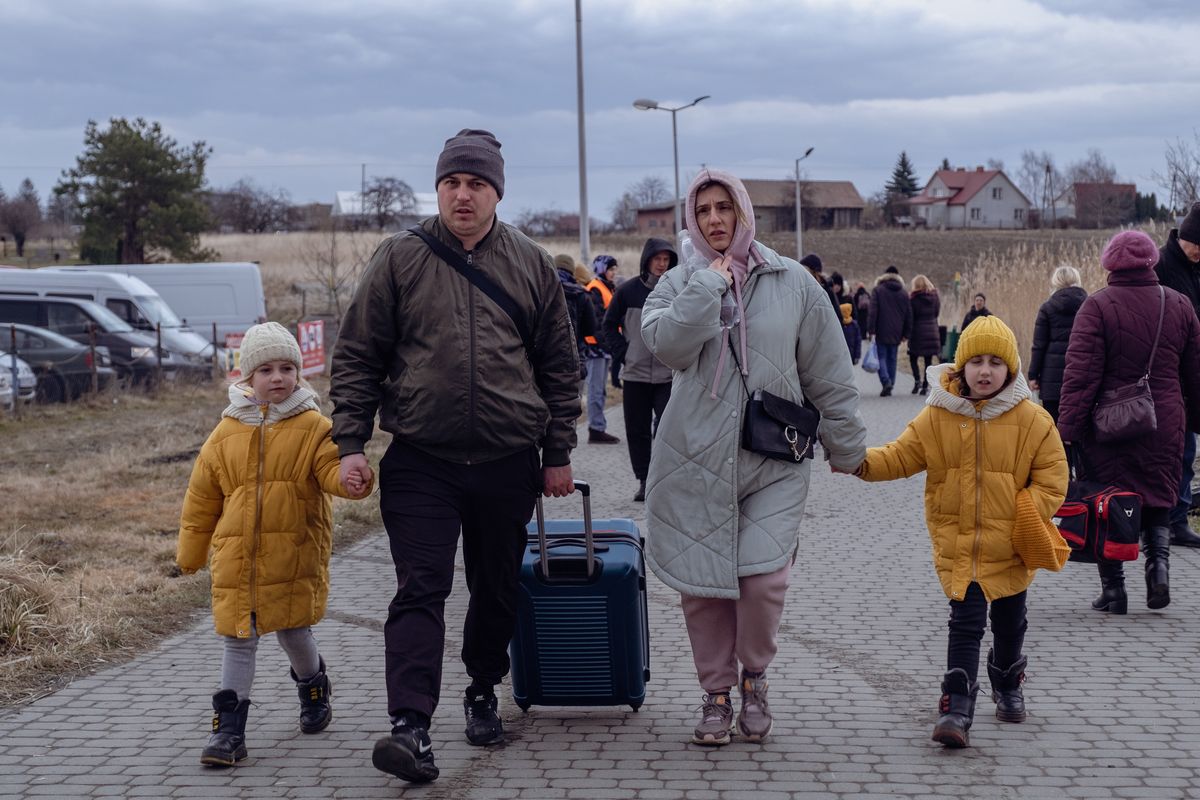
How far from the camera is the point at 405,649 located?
4.30m

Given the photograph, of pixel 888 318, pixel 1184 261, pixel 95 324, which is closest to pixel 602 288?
pixel 888 318

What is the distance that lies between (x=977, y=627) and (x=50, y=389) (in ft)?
56.5

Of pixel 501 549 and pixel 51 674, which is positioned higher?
pixel 501 549

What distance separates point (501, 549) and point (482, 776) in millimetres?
731

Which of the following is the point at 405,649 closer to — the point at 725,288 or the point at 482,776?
the point at 482,776

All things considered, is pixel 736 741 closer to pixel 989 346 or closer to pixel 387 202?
pixel 989 346

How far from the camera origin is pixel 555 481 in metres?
4.68

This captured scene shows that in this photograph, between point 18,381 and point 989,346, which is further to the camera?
point 18,381

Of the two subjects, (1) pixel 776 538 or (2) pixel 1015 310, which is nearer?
(1) pixel 776 538

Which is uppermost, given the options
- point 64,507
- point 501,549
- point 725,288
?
point 725,288

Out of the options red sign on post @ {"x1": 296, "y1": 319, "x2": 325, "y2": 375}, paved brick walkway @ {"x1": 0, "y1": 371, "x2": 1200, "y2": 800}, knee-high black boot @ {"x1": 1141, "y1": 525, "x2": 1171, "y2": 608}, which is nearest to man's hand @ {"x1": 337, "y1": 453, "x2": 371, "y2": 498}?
paved brick walkway @ {"x1": 0, "y1": 371, "x2": 1200, "y2": 800}

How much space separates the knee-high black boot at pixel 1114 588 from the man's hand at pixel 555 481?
3189 mm

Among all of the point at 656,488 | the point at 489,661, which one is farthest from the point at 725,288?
the point at 489,661

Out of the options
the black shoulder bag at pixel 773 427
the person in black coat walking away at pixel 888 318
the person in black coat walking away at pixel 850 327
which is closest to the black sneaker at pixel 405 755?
the black shoulder bag at pixel 773 427
